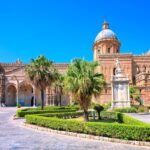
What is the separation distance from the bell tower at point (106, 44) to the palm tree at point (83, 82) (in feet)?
146

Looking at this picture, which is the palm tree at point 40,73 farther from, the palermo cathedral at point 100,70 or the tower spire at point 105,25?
the tower spire at point 105,25

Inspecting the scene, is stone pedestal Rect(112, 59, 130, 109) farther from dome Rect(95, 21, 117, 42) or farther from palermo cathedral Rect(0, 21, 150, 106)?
dome Rect(95, 21, 117, 42)

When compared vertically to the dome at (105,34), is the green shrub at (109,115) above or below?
below

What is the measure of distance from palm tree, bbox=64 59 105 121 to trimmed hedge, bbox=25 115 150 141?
3710 mm

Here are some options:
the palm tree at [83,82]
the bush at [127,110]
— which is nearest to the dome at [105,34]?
the bush at [127,110]

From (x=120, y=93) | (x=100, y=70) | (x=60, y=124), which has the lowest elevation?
(x=60, y=124)

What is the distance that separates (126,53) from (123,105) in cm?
3154

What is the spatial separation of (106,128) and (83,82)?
22.3ft

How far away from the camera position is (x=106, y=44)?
6475 cm

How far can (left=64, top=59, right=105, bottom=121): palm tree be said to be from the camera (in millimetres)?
19055

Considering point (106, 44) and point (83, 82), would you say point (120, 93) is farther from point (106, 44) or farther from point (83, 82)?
point (106, 44)

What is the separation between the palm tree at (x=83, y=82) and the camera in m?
19.1

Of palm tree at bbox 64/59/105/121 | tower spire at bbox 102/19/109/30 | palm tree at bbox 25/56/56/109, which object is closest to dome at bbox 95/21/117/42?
tower spire at bbox 102/19/109/30

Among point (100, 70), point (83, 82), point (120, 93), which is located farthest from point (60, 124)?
point (100, 70)
